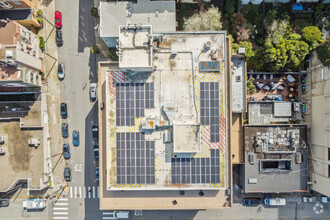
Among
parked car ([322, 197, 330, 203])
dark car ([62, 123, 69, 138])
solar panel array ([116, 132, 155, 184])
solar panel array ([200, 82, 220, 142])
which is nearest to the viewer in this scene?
solar panel array ([116, 132, 155, 184])

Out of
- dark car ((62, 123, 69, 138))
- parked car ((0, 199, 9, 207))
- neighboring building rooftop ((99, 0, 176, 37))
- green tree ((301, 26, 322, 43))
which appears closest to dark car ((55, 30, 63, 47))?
neighboring building rooftop ((99, 0, 176, 37))

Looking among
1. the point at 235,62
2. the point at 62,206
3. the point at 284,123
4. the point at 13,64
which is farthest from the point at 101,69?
the point at 284,123

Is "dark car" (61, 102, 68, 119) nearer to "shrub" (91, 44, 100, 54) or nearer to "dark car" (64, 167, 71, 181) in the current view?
"dark car" (64, 167, 71, 181)

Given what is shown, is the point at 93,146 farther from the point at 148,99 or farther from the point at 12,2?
the point at 12,2

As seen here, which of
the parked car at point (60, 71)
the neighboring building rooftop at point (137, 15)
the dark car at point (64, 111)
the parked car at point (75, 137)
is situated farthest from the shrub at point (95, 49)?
the parked car at point (75, 137)

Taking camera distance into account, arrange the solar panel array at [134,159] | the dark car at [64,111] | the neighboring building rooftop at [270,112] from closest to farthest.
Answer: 1. the solar panel array at [134,159]
2. the neighboring building rooftop at [270,112]
3. the dark car at [64,111]

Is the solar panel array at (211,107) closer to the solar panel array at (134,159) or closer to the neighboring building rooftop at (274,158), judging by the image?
the neighboring building rooftop at (274,158)
